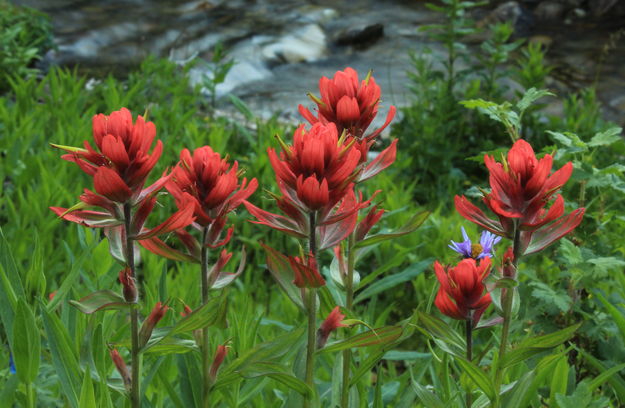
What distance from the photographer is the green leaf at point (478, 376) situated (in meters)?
1.19

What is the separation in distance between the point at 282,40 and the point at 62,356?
7.46 meters

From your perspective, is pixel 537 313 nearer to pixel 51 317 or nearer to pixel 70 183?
pixel 51 317

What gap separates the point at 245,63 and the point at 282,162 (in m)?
6.82

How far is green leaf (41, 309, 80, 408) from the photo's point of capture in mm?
1278

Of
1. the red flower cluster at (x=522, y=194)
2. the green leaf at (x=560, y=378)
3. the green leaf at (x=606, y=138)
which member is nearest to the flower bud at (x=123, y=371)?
the red flower cluster at (x=522, y=194)

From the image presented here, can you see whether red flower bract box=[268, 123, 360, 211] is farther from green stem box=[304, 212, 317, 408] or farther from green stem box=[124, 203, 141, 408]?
green stem box=[124, 203, 141, 408]

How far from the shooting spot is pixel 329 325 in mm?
1217

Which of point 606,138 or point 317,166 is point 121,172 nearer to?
point 317,166

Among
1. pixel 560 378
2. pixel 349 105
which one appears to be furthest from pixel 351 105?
pixel 560 378

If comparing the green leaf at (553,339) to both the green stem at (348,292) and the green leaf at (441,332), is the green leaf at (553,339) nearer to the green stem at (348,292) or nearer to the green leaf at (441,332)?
the green leaf at (441,332)

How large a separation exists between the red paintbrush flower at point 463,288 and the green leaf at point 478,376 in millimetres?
99

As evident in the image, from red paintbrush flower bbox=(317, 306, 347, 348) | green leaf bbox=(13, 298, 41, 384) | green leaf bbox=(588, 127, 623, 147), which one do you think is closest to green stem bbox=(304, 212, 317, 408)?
red paintbrush flower bbox=(317, 306, 347, 348)

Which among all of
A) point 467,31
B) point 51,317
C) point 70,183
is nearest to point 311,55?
point 467,31

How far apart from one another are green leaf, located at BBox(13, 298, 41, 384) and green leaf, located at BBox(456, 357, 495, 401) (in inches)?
28.1
